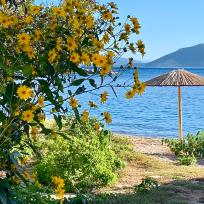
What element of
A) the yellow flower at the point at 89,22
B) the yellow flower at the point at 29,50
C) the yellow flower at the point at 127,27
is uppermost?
the yellow flower at the point at 89,22

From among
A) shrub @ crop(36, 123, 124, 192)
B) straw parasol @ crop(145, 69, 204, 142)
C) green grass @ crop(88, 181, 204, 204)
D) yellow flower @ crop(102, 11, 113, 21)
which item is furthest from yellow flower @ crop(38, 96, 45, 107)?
straw parasol @ crop(145, 69, 204, 142)

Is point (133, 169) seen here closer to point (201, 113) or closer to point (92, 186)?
point (92, 186)

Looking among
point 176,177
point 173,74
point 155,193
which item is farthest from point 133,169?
point 173,74

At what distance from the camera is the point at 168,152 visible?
10.9 m

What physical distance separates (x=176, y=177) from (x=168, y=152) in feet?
12.4

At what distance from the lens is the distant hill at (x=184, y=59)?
524 ft

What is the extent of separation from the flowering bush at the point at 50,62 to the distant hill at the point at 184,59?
510 feet

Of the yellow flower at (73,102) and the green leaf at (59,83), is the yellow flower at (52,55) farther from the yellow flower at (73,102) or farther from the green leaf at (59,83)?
the yellow flower at (73,102)

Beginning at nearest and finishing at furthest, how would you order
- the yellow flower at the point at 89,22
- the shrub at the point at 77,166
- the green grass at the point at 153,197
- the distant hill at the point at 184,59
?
the yellow flower at the point at 89,22 < the green grass at the point at 153,197 < the shrub at the point at 77,166 < the distant hill at the point at 184,59

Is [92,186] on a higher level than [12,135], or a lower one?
lower

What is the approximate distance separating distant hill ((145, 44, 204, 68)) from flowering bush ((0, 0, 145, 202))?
15544cm

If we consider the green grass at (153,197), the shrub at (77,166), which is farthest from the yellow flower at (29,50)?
the shrub at (77,166)

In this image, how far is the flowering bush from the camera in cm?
235

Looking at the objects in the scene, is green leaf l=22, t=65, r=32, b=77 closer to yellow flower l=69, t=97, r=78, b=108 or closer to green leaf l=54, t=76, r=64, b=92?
green leaf l=54, t=76, r=64, b=92
